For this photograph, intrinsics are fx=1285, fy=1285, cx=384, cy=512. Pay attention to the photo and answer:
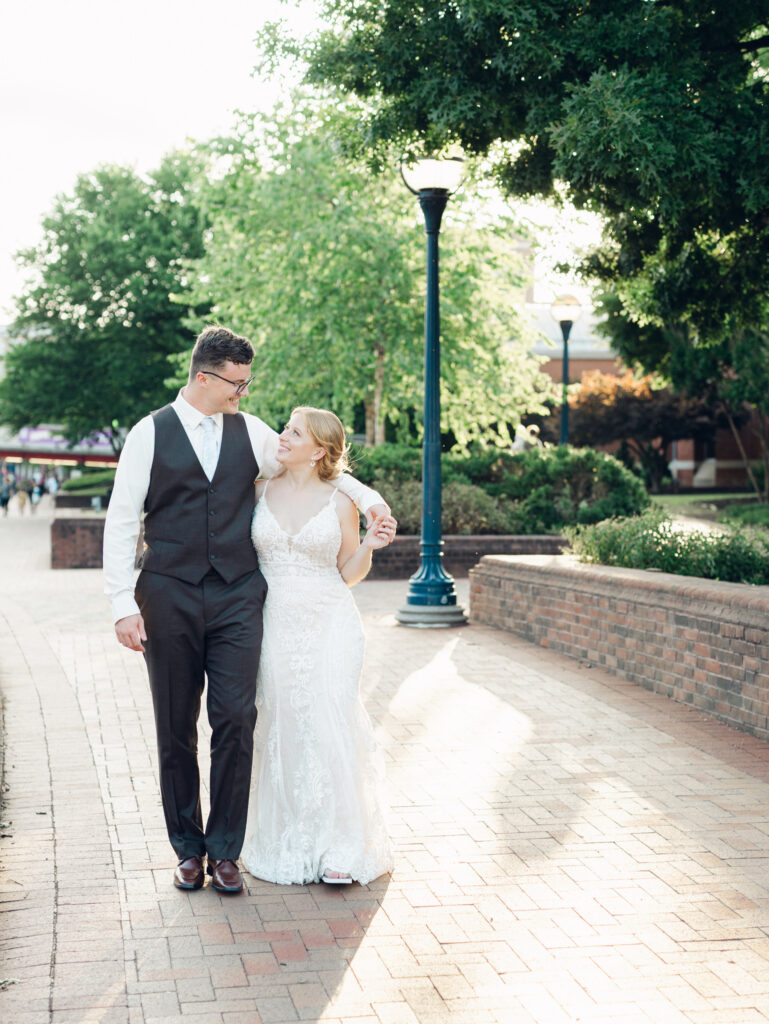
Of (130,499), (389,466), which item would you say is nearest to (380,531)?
(130,499)

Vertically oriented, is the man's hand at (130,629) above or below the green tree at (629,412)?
below

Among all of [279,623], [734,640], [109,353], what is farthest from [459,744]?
[109,353]

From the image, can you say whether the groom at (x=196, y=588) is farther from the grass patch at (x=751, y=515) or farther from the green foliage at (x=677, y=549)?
the grass patch at (x=751, y=515)

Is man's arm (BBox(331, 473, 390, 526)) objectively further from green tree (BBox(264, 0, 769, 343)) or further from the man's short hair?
green tree (BBox(264, 0, 769, 343))

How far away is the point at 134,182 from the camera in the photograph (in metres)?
38.8

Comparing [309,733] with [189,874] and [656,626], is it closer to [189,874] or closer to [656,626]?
[189,874]

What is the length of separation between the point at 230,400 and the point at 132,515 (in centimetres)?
56

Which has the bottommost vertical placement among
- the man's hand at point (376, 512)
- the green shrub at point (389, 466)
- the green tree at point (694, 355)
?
the green shrub at point (389, 466)

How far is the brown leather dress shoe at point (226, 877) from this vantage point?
185 inches

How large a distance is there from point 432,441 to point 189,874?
8.14 meters

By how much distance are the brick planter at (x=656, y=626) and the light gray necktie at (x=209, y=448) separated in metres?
3.83

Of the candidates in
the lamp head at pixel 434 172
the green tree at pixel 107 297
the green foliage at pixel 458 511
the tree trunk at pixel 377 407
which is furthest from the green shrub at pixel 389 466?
the green tree at pixel 107 297

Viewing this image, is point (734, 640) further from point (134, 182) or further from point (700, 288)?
point (134, 182)

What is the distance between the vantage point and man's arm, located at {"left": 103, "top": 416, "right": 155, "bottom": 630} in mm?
4672
